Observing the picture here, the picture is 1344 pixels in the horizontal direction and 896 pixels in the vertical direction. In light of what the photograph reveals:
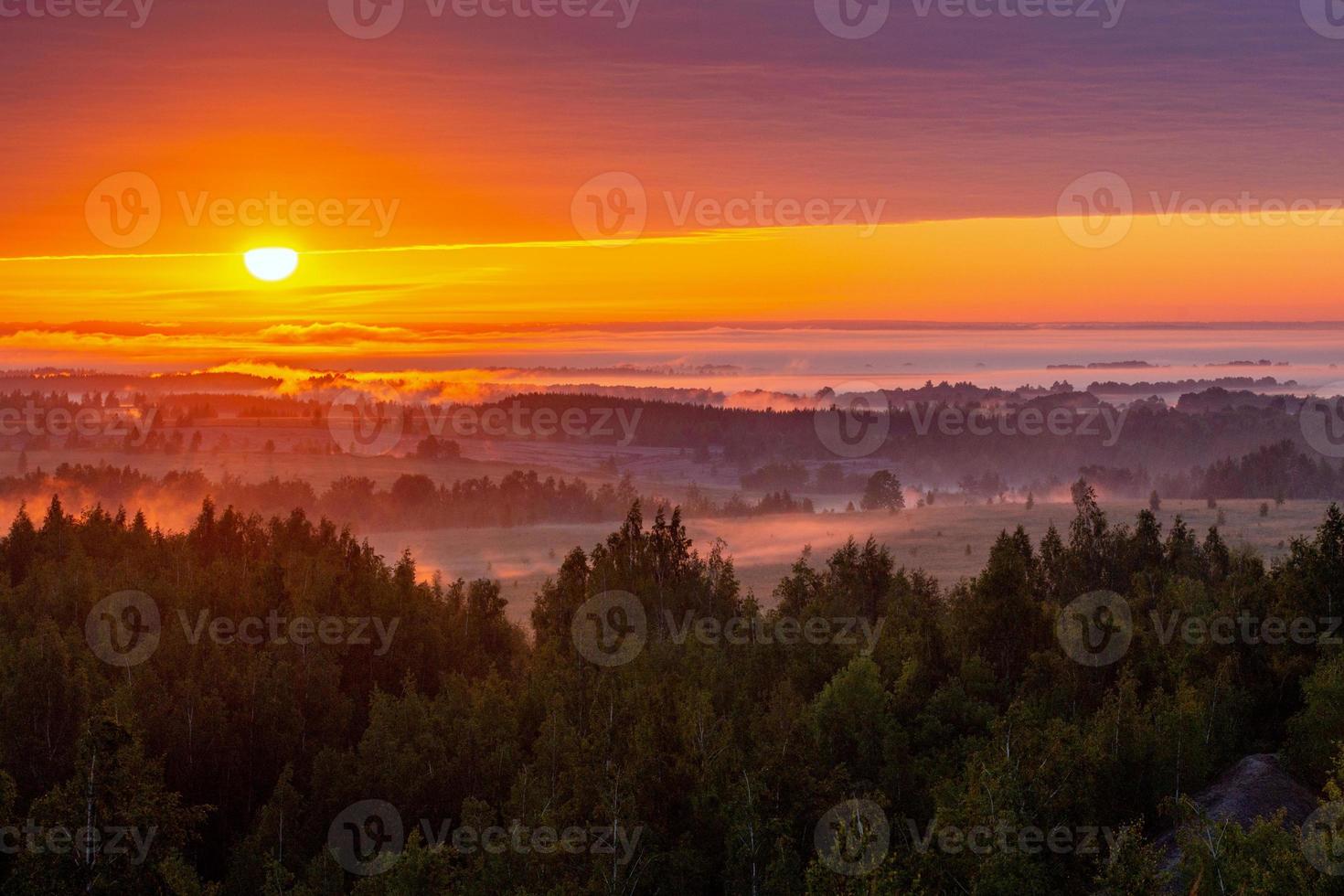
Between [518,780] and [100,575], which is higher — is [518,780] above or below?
below

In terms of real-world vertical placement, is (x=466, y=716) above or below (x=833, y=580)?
below

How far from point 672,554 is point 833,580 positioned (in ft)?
34.1

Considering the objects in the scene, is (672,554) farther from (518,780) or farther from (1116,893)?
(1116,893)

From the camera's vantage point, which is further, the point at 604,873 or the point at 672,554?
the point at 672,554

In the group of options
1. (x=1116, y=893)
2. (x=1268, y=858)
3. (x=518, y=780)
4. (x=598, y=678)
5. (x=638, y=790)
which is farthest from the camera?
(x=598, y=678)

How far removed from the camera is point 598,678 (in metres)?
67.8

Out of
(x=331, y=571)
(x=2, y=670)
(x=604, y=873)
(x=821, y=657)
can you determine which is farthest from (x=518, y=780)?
(x=331, y=571)

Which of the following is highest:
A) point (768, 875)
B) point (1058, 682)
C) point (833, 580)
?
point (833, 580)

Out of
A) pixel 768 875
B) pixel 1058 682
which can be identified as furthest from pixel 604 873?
pixel 1058 682

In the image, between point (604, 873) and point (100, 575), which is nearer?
point (604, 873)

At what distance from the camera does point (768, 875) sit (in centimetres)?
4106

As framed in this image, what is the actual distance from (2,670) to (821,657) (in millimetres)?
36048

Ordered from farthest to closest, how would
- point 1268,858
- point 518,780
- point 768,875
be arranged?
point 518,780 → point 768,875 → point 1268,858

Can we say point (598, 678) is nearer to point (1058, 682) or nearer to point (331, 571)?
point (1058, 682)
